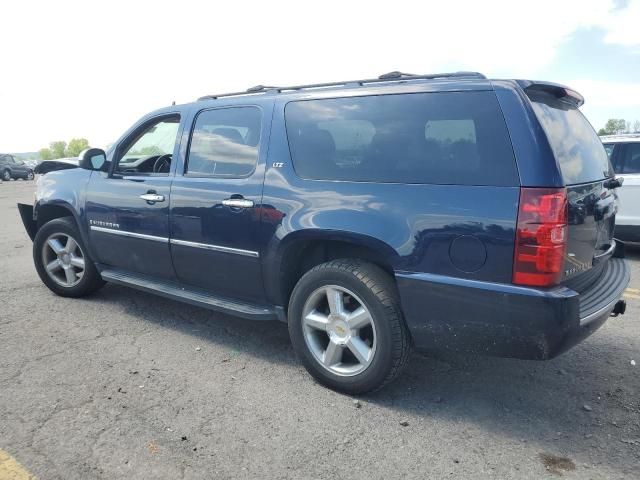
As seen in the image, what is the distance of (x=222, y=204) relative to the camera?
11.8ft

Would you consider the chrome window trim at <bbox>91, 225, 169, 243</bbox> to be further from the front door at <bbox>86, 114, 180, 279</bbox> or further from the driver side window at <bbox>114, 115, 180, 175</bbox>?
the driver side window at <bbox>114, 115, 180, 175</bbox>

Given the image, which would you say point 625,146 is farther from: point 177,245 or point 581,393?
point 177,245

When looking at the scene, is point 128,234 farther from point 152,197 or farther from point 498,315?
point 498,315

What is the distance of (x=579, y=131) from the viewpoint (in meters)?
3.19

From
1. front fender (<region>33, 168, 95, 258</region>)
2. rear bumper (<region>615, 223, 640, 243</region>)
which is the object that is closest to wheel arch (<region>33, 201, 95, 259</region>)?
front fender (<region>33, 168, 95, 258</region>)

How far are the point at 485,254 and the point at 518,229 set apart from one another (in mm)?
201

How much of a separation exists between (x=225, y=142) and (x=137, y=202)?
0.96m

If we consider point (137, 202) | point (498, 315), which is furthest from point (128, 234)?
point (498, 315)

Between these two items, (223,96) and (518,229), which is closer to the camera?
(518,229)

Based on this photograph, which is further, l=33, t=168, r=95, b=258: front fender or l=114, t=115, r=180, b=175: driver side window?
l=33, t=168, r=95, b=258: front fender

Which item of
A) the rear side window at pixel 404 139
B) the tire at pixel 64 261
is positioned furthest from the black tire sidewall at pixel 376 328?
the tire at pixel 64 261

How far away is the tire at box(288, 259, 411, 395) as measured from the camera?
2.96 meters

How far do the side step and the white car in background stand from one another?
19.5 ft

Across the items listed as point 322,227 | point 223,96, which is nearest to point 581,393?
point 322,227
